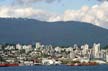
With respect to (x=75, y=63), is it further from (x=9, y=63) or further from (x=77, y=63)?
(x=9, y=63)

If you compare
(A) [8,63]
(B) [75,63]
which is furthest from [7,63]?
(B) [75,63]

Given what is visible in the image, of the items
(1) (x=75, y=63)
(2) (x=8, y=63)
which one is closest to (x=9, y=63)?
(2) (x=8, y=63)

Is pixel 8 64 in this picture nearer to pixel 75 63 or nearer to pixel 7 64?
pixel 7 64

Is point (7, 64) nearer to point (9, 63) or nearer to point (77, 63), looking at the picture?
point (9, 63)

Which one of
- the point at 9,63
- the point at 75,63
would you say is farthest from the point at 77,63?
the point at 9,63

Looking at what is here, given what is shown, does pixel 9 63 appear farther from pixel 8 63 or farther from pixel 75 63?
pixel 75 63
